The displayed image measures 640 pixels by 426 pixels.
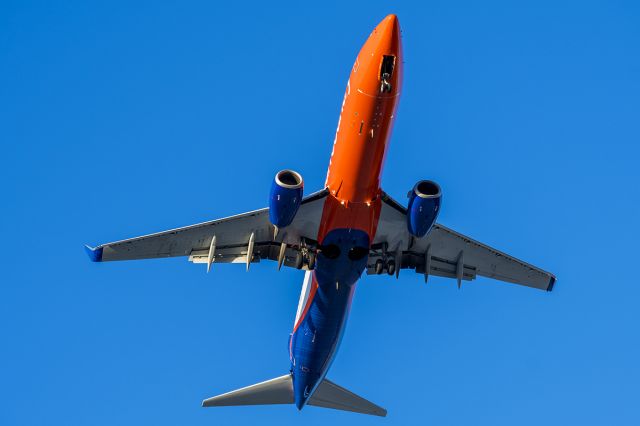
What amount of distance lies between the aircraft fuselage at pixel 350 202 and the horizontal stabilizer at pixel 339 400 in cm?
241

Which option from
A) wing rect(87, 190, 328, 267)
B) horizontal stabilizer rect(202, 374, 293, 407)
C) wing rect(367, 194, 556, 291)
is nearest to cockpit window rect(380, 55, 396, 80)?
wing rect(87, 190, 328, 267)

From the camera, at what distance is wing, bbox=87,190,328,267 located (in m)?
32.6

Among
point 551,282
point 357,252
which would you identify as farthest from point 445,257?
point 357,252

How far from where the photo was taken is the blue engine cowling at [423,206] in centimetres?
3041

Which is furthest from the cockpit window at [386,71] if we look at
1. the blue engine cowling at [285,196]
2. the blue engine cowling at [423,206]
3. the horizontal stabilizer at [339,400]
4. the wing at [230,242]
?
the horizontal stabilizer at [339,400]

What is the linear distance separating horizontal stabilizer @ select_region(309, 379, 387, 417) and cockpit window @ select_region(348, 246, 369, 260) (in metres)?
8.23

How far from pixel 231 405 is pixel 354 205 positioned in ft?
36.8

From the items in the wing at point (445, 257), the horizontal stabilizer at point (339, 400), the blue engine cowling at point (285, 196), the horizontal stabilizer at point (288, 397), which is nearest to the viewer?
the blue engine cowling at point (285, 196)

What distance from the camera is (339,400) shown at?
38.7 m

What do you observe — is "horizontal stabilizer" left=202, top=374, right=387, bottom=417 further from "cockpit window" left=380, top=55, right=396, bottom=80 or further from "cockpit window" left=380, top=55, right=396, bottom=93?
"cockpit window" left=380, top=55, right=396, bottom=80

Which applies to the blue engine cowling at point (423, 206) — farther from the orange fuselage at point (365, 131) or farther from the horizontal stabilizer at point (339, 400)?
the horizontal stabilizer at point (339, 400)

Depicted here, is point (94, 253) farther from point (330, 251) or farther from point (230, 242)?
point (330, 251)

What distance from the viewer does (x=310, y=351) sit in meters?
35.0

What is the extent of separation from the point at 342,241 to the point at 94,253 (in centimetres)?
842
